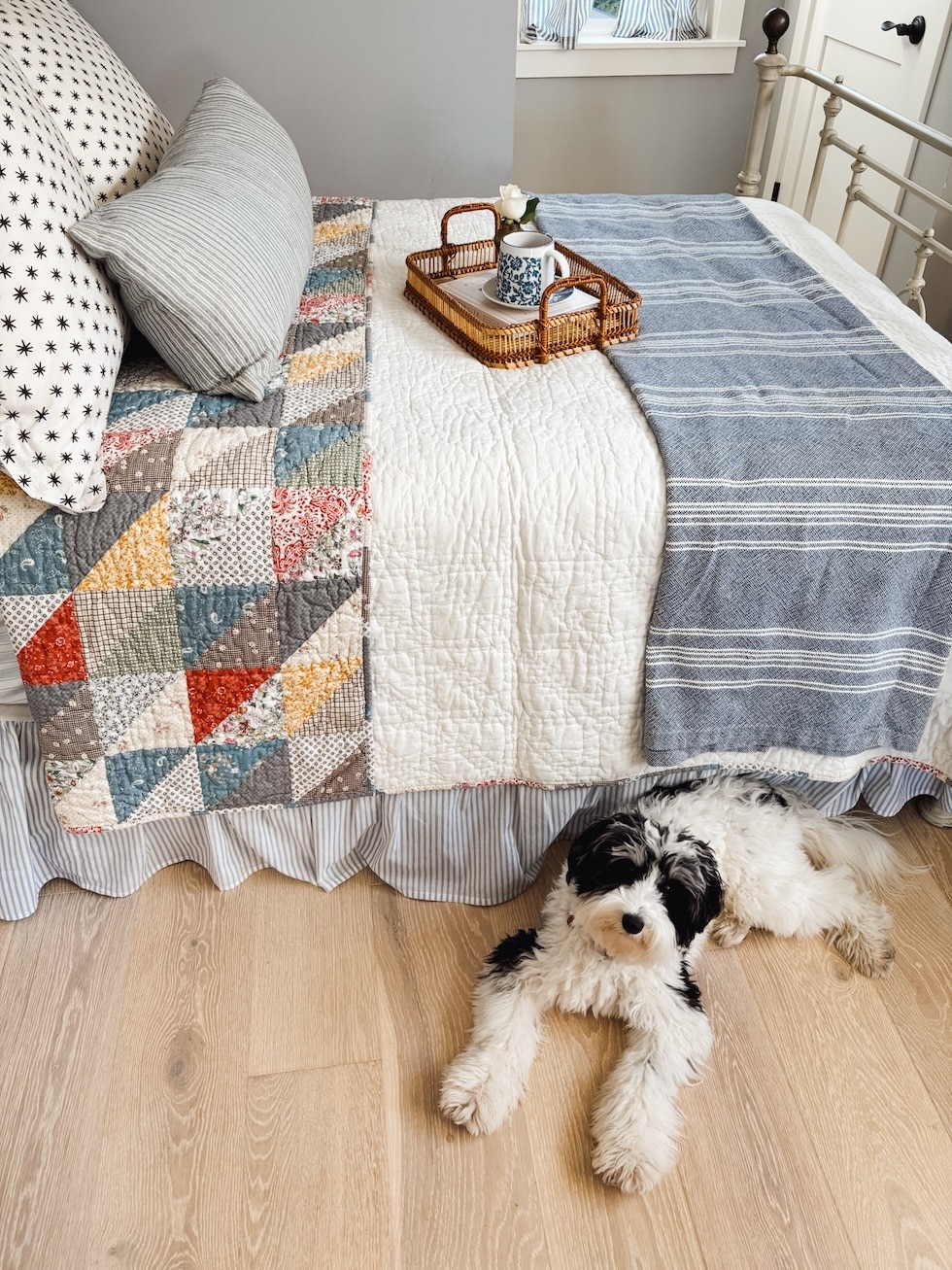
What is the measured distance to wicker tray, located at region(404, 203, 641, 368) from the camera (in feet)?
5.05

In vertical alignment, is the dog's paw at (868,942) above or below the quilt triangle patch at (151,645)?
below

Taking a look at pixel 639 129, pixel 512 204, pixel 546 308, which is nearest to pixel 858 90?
pixel 639 129

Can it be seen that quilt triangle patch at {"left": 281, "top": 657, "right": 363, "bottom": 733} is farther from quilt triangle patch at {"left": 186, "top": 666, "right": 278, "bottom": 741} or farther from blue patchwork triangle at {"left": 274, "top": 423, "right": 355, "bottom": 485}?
blue patchwork triangle at {"left": 274, "top": 423, "right": 355, "bottom": 485}

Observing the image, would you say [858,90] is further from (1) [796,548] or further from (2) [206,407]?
(2) [206,407]

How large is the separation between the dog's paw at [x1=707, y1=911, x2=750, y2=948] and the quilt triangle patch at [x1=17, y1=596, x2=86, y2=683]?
3.16 feet

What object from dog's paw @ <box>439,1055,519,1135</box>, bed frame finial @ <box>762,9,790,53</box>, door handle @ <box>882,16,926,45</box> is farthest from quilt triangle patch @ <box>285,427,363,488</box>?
door handle @ <box>882,16,926,45</box>

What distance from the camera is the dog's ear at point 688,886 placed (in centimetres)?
129

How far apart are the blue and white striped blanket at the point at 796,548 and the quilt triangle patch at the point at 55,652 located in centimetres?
76

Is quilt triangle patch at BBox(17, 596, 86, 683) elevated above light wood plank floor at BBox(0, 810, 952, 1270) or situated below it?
above

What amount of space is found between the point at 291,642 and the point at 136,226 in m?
0.58

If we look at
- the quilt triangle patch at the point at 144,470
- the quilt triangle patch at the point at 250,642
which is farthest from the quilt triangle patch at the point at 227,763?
the quilt triangle patch at the point at 144,470

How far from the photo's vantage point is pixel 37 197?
123 centimetres

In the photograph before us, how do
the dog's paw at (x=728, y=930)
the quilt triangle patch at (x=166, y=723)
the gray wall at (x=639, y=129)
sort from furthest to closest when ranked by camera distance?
1. the gray wall at (x=639, y=129)
2. the dog's paw at (x=728, y=930)
3. the quilt triangle patch at (x=166, y=723)

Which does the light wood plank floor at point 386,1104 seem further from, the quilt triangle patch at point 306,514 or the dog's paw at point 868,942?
the quilt triangle patch at point 306,514
